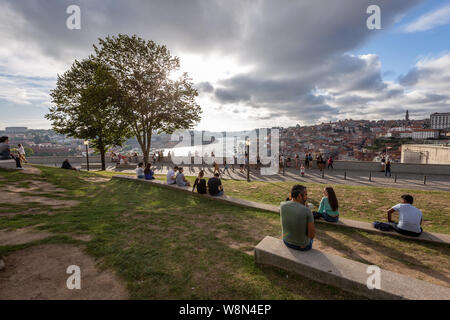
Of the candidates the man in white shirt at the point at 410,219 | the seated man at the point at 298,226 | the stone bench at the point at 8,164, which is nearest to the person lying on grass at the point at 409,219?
the man in white shirt at the point at 410,219

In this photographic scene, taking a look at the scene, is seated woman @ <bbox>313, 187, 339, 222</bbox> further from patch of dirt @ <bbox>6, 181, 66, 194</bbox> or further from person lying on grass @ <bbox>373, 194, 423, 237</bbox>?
patch of dirt @ <bbox>6, 181, 66, 194</bbox>

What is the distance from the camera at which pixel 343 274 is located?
9.40 ft

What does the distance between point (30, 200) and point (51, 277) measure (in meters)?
5.78

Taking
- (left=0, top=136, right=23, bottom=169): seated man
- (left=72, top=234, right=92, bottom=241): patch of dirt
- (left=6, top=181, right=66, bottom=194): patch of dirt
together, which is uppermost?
(left=0, top=136, right=23, bottom=169): seated man

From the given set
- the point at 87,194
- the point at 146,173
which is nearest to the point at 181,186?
the point at 146,173

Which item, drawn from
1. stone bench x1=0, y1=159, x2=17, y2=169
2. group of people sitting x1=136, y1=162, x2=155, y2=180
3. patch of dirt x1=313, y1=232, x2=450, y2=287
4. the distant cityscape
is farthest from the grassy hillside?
the distant cityscape

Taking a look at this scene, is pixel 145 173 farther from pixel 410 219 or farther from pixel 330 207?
pixel 410 219

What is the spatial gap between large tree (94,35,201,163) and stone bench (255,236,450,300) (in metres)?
16.9

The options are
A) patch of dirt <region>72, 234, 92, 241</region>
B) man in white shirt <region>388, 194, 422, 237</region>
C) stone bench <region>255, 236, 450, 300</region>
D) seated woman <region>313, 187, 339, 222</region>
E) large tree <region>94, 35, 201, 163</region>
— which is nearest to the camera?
stone bench <region>255, 236, 450, 300</region>

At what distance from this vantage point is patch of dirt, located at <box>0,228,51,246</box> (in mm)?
3967

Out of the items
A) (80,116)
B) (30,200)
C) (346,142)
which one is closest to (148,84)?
(80,116)

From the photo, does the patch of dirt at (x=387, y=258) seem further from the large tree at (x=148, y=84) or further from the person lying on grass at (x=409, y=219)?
the large tree at (x=148, y=84)

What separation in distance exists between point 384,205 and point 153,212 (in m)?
8.98

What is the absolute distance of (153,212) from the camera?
6637 millimetres
